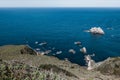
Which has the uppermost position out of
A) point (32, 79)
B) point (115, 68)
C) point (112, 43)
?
point (32, 79)

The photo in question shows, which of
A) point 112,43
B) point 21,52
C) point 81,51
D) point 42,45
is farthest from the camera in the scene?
point 112,43

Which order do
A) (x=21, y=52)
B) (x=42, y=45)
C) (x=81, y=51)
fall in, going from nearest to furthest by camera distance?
(x=21, y=52), (x=81, y=51), (x=42, y=45)

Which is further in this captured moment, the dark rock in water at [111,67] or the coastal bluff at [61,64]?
the dark rock in water at [111,67]

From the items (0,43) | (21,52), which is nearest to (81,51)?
(0,43)

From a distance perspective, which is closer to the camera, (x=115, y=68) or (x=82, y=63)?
(x=115, y=68)

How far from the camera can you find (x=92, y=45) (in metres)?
113

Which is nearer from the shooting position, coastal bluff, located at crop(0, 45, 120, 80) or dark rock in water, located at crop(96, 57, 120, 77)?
coastal bluff, located at crop(0, 45, 120, 80)

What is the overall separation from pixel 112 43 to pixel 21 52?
80.7 m

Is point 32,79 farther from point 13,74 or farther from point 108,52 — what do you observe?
point 108,52

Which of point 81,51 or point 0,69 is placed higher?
point 0,69

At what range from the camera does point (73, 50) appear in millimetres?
98750

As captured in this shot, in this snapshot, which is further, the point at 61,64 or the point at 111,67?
the point at 111,67

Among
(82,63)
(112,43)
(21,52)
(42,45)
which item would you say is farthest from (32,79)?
(112,43)

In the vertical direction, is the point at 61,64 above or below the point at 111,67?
above
